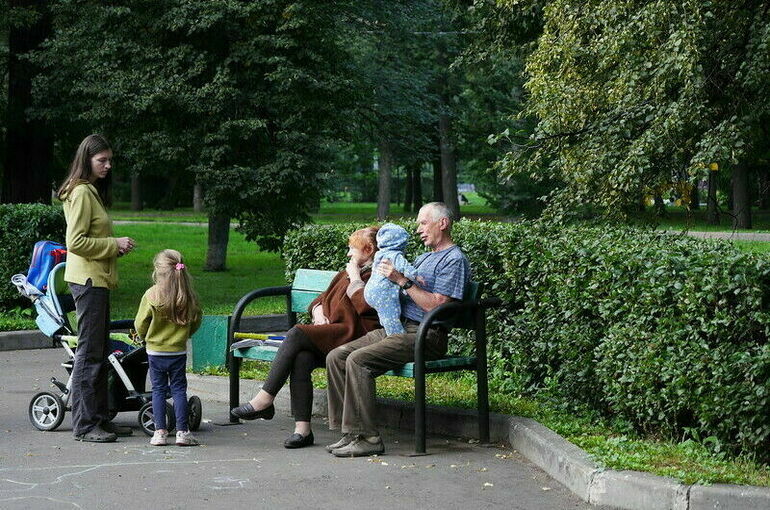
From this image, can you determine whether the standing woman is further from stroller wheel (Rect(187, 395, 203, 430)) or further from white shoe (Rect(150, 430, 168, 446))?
stroller wheel (Rect(187, 395, 203, 430))

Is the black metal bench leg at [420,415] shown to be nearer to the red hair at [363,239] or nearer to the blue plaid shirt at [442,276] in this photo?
the blue plaid shirt at [442,276]

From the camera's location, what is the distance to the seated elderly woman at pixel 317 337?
7452mm

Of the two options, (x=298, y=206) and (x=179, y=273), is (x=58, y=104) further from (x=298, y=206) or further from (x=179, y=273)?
(x=179, y=273)

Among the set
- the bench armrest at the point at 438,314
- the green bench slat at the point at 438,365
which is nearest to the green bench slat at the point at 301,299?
the green bench slat at the point at 438,365

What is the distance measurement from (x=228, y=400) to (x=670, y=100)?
5429 mm

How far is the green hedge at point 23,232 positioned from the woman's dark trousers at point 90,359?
632 centimetres

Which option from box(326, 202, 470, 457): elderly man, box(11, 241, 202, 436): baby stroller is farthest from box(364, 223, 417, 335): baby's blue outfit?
box(11, 241, 202, 436): baby stroller

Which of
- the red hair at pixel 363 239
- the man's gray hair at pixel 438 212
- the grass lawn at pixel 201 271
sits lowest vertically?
the grass lawn at pixel 201 271

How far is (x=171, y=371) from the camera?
24.7ft

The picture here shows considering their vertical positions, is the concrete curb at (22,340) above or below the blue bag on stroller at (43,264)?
below

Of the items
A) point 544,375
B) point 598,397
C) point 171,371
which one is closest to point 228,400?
point 171,371

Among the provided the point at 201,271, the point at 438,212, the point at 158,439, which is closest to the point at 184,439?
the point at 158,439

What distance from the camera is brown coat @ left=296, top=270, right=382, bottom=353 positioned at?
7641 mm

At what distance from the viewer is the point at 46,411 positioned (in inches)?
316
